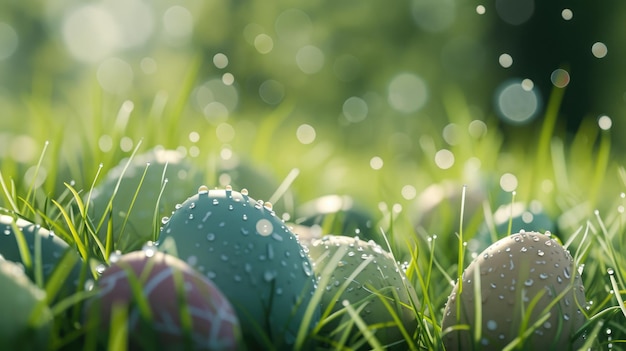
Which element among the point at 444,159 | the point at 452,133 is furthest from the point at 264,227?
the point at 452,133

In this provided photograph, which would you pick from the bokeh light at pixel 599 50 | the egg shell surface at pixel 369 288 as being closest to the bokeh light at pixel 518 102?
the bokeh light at pixel 599 50

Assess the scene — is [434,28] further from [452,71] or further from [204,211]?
[204,211]

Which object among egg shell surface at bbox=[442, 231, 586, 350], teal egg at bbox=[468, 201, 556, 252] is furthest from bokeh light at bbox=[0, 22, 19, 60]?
egg shell surface at bbox=[442, 231, 586, 350]

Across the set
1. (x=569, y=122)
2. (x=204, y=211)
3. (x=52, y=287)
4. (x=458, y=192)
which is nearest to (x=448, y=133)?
(x=458, y=192)

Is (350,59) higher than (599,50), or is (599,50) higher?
(599,50)

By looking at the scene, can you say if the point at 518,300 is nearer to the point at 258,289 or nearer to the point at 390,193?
the point at 258,289

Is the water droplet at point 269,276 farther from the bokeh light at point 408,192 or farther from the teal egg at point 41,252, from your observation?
the bokeh light at point 408,192
